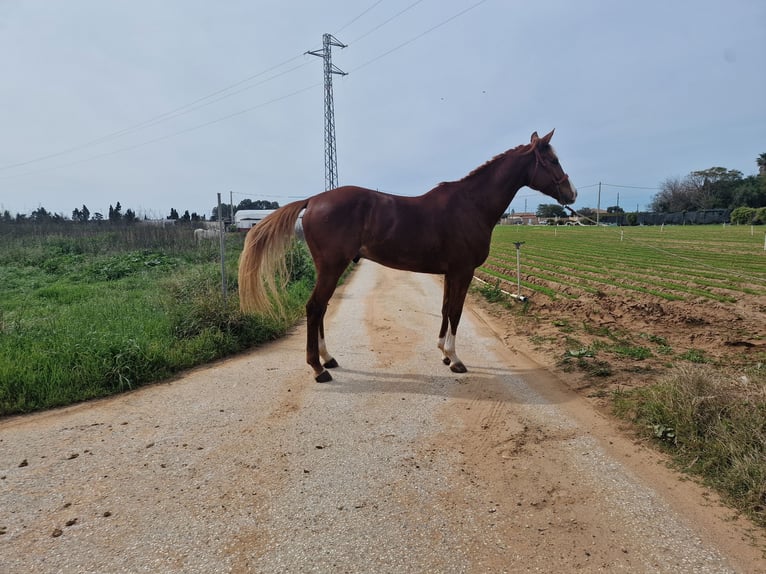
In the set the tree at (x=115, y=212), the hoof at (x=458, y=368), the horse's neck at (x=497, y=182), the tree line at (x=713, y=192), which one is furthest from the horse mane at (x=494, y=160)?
the tree line at (x=713, y=192)

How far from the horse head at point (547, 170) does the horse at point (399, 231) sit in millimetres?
11

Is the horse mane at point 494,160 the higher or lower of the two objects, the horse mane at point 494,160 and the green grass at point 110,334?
the higher

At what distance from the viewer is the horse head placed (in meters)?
4.89

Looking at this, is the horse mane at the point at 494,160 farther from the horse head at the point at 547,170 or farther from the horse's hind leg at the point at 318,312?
the horse's hind leg at the point at 318,312

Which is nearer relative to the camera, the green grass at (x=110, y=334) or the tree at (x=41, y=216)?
the green grass at (x=110, y=334)

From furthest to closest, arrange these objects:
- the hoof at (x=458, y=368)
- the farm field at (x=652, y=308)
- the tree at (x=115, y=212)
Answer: the tree at (x=115, y=212), the farm field at (x=652, y=308), the hoof at (x=458, y=368)

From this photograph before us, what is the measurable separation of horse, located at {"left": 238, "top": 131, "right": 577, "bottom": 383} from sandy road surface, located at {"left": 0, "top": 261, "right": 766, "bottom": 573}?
103cm

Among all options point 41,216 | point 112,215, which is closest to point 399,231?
point 41,216

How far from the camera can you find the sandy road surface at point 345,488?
1.92 meters

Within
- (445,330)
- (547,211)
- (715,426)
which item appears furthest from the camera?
(547,211)

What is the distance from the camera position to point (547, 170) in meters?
4.92

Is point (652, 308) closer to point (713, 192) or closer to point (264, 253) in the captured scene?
point (264, 253)

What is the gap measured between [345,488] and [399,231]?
2752mm

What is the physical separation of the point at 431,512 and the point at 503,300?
24.4 feet
